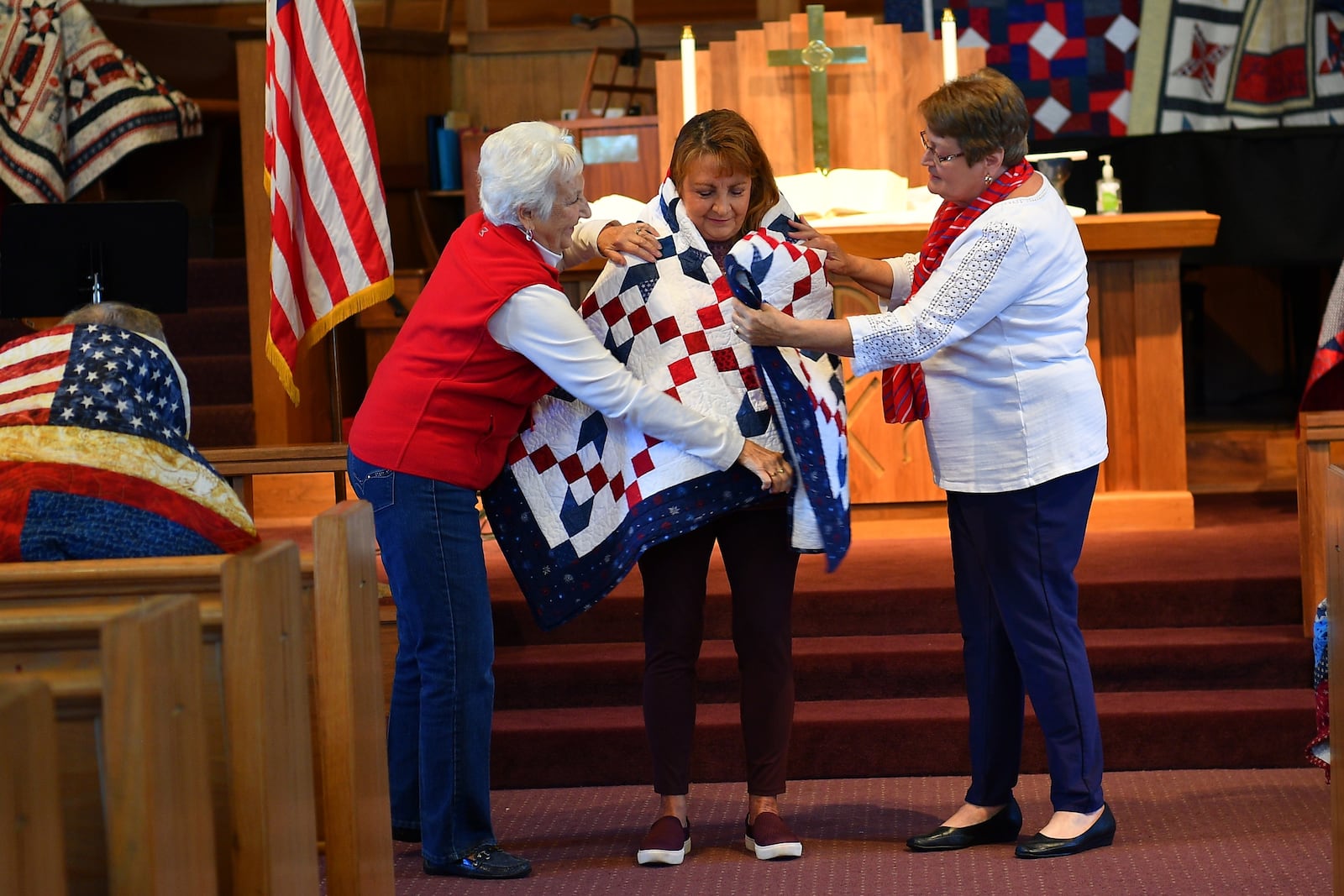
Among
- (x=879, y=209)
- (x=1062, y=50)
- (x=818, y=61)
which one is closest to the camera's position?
(x=879, y=209)

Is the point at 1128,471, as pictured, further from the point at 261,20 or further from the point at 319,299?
the point at 261,20

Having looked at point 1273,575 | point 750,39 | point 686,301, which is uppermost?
point 750,39

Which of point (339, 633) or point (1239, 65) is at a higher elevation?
point (1239, 65)

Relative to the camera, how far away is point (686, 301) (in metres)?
2.54

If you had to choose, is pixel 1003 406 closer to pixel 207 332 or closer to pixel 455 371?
pixel 455 371

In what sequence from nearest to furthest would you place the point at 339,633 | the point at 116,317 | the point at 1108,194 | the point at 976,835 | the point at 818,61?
1. the point at 339,633
2. the point at 116,317
3. the point at 976,835
4. the point at 1108,194
5. the point at 818,61

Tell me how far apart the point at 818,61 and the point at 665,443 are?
273 cm

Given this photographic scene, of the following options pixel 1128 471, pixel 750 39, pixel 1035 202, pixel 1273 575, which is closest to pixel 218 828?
pixel 1035 202

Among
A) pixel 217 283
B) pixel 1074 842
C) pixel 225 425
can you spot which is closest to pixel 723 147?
pixel 1074 842

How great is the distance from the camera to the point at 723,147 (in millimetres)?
2447

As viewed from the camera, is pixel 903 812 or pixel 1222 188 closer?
pixel 903 812

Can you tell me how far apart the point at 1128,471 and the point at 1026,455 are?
216 centimetres

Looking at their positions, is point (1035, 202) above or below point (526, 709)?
above

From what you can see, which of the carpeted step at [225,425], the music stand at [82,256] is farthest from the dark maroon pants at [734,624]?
the carpeted step at [225,425]
